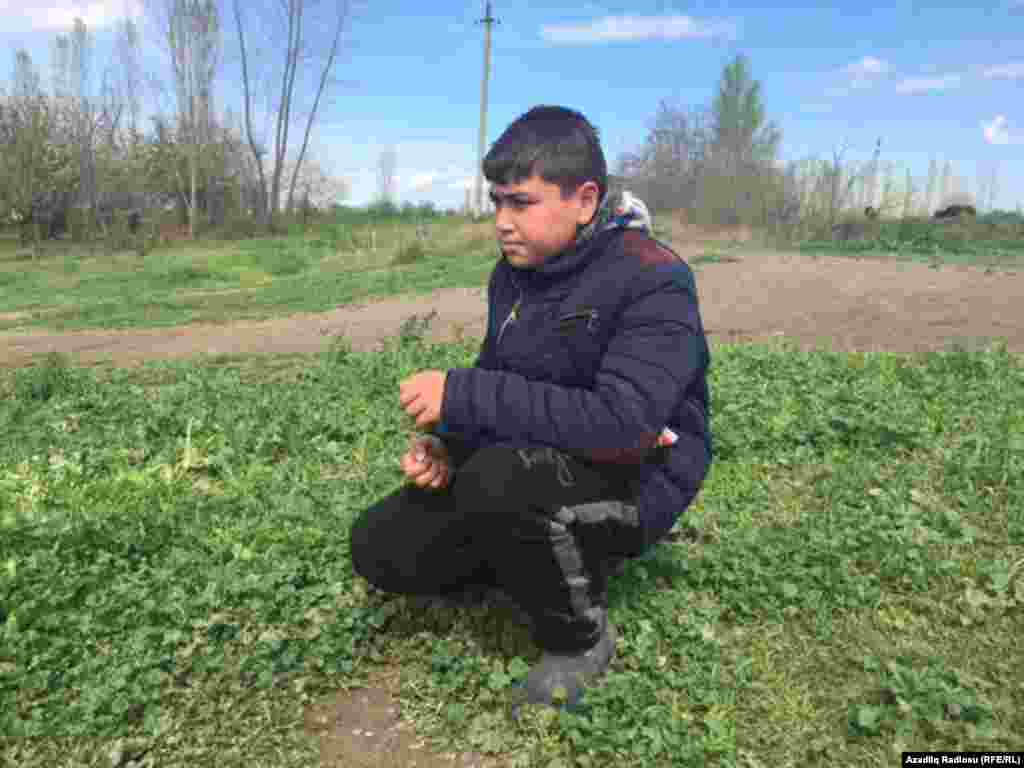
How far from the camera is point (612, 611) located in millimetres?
2531

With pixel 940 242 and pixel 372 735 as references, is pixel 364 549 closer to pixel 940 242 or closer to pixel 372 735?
pixel 372 735

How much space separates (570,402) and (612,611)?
764 millimetres

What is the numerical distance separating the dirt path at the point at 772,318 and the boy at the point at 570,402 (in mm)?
3942

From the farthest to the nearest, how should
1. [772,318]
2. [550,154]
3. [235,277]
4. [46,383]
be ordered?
[235,277] < [772,318] < [46,383] < [550,154]

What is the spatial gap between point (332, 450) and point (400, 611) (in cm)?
139

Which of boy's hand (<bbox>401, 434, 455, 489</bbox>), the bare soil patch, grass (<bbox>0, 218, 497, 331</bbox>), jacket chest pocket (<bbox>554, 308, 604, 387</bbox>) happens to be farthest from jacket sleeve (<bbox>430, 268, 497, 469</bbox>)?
grass (<bbox>0, 218, 497, 331</bbox>)

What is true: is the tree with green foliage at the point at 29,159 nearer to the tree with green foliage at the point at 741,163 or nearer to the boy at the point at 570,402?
the tree with green foliage at the point at 741,163

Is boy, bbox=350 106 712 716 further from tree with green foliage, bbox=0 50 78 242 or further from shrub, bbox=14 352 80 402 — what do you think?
tree with green foliage, bbox=0 50 78 242

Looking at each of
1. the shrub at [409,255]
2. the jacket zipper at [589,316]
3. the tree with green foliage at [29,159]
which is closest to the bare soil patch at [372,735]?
the jacket zipper at [589,316]

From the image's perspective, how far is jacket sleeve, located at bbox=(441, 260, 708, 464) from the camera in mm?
2033

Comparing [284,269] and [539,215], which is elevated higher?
[539,215]

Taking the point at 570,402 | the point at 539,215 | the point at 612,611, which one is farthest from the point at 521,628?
the point at 539,215

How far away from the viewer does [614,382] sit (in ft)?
6.69

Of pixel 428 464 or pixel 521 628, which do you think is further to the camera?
pixel 521 628
